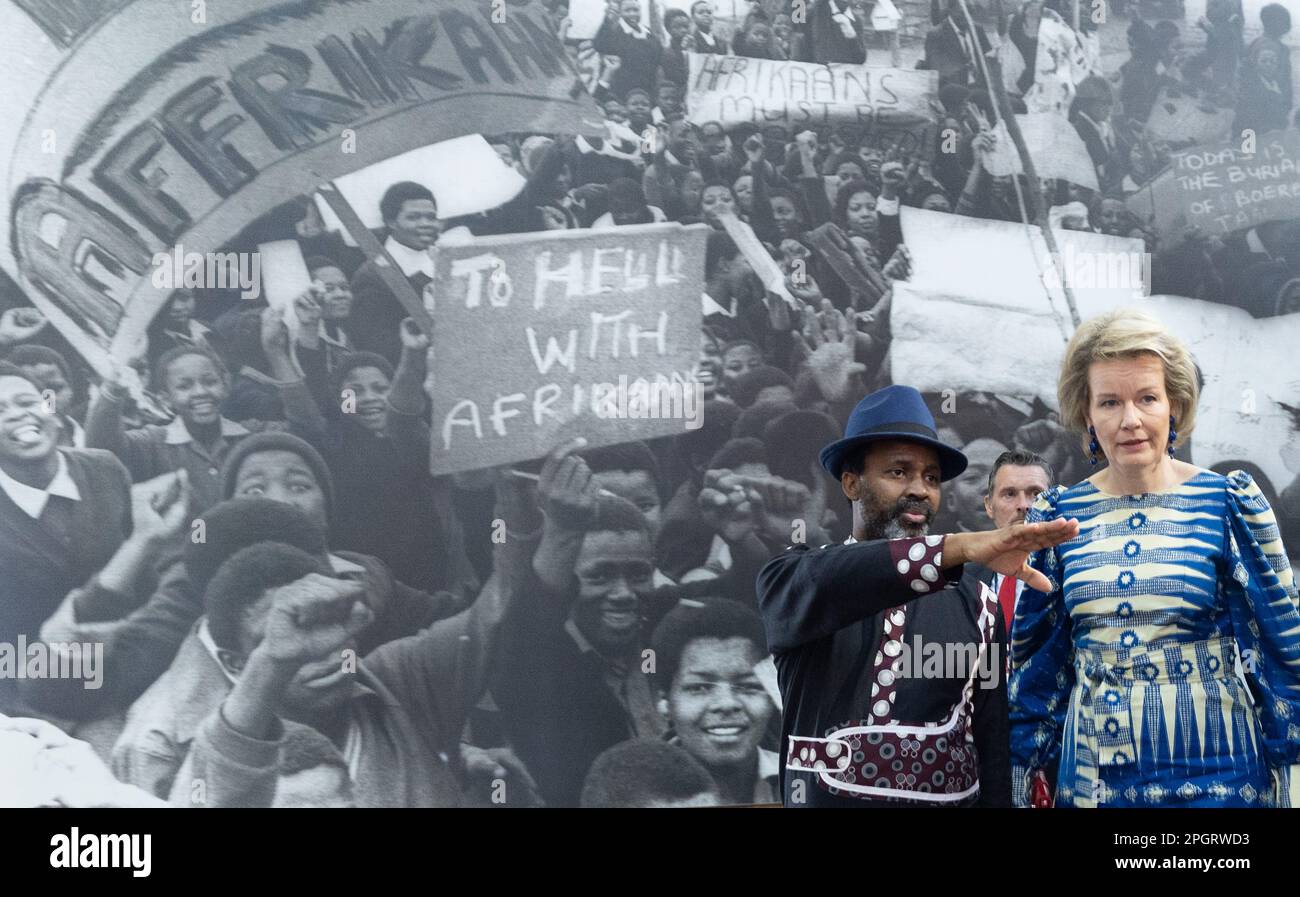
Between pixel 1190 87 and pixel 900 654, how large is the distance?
130 inches

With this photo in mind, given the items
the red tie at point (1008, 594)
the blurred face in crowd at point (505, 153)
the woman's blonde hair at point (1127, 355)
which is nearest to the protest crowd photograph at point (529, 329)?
the blurred face in crowd at point (505, 153)

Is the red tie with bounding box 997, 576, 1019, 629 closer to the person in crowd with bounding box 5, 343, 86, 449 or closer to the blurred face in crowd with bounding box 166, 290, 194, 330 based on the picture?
the blurred face in crowd with bounding box 166, 290, 194, 330

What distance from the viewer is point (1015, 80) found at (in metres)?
4.52

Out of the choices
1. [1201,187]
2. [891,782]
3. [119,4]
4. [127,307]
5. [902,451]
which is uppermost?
[119,4]

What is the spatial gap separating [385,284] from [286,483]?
0.78 m

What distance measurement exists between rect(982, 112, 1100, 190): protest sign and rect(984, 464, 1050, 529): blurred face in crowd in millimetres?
1571

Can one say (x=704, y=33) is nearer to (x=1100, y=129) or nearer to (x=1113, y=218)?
(x=1100, y=129)

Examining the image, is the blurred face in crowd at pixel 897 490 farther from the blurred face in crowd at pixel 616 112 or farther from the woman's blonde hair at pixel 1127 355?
the blurred face in crowd at pixel 616 112

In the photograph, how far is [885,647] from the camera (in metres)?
2.10

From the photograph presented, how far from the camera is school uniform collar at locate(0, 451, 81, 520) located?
4.42 meters

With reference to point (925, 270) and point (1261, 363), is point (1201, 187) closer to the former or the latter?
point (1261, 363)

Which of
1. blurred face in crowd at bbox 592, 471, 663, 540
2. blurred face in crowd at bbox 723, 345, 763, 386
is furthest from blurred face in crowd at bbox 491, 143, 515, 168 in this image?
blurred face in crowd at bbox 592, 471, 663, 540

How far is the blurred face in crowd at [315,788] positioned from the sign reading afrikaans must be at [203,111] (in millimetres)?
1611

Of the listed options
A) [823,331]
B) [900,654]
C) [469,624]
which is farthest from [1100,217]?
[900,654]
